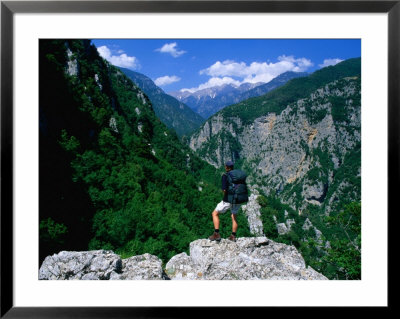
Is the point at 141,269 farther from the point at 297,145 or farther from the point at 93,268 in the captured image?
the point at 297,145

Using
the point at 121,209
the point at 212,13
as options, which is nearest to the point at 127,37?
the point at 212,13

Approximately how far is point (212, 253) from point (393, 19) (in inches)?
193

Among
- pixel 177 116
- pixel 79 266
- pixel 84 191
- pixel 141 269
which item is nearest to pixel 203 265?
pixel 141 269

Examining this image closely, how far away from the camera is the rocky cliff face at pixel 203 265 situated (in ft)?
15.8

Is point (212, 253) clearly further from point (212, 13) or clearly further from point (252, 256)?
point (212, 13)

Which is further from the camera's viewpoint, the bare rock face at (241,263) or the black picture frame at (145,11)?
the bare rock face at (241,263)

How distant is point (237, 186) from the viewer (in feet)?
16.1

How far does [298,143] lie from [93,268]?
122 metres

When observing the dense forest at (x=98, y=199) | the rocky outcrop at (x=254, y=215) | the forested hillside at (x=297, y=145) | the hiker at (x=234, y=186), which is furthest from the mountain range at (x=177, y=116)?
the hiker at (x=234, y=186)

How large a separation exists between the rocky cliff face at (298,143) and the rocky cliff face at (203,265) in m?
87.3

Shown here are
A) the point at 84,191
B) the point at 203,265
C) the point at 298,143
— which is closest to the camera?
the point at 203,265

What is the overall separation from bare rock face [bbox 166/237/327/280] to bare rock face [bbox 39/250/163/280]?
2.79 ft

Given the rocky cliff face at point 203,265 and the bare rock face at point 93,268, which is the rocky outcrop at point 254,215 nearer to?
the rocky cliff face at point 203,265

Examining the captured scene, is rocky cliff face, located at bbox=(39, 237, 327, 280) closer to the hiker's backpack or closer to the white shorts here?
the white shorts
